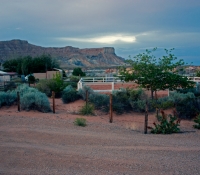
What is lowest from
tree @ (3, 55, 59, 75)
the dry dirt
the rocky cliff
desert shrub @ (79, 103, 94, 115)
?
desert shrub @ (79, 103, 94, 115)

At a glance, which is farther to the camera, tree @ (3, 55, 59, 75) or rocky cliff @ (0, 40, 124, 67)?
rocky cliff @ (0, 40, 124, 67)

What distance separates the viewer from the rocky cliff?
13890 centimetres

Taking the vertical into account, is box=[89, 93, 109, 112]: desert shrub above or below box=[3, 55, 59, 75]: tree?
below

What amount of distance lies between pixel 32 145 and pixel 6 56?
12678cm

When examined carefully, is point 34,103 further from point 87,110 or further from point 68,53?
point 68,53

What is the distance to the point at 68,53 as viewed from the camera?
157125mm

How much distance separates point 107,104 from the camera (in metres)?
23.1

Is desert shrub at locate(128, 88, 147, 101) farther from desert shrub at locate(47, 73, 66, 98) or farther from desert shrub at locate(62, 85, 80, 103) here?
desert shrub at locate(47, 73, 66, 98)

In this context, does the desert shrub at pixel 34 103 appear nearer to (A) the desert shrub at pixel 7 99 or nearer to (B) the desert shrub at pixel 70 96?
(A) the desert shrub at pixel 7 99

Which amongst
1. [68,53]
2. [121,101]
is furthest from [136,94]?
[68,53]

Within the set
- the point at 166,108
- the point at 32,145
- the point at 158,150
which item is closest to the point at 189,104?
the point at 166,108

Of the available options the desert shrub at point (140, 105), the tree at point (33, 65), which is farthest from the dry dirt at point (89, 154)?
the tree at point (33, 65)

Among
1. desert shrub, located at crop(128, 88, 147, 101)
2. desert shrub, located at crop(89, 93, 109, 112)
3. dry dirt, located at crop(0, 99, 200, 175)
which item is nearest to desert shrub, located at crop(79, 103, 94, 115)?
desert shrub, located at crop(89, 93, 109, 112)

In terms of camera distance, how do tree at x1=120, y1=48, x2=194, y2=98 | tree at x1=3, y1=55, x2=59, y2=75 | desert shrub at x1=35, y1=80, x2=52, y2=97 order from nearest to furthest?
tree at x1=120, y1=48, x2=194, y2=98
desert shrub at x1=35, y1=80, x2=52, y2=97
tree at x1=3, y1=55, x2=59, y2=75
